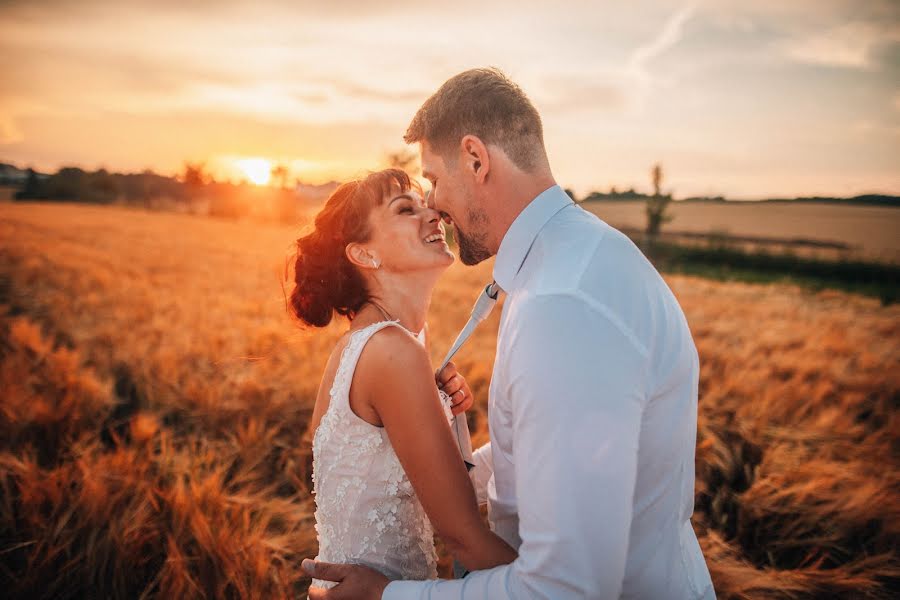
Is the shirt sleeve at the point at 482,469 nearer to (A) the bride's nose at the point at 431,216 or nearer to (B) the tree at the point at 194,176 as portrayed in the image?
(A) the bride's nose at the point at 431,216

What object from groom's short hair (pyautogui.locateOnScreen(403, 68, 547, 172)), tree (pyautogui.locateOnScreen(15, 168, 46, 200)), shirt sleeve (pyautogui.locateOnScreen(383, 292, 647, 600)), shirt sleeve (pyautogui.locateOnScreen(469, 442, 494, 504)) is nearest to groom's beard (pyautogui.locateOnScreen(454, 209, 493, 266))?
groom's short hair (pyautogui.locateOnScreen(403, 68, 547, 172))

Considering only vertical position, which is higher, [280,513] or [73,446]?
[73,446]

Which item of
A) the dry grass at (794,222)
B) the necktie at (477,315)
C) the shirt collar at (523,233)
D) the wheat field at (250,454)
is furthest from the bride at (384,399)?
the dry grass at (794,222)

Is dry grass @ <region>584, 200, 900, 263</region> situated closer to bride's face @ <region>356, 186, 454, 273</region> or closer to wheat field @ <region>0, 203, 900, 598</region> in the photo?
wheat field @ <region>0, 203, 900, 598</region>

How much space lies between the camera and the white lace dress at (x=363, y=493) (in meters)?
2.08

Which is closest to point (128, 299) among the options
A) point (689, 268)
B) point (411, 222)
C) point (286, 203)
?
point (411, 222)

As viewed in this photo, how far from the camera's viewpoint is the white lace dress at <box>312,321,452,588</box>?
2.08 m

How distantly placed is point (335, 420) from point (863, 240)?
5409 cm

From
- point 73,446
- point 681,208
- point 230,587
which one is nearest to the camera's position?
point 230,587

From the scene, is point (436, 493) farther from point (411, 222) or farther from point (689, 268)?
point (689, 268)

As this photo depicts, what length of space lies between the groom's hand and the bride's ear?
51.4 inches

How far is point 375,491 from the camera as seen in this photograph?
7.09ft

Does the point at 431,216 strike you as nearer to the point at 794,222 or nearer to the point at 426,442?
the point at 426,442

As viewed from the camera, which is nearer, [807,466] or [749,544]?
[749,544]
